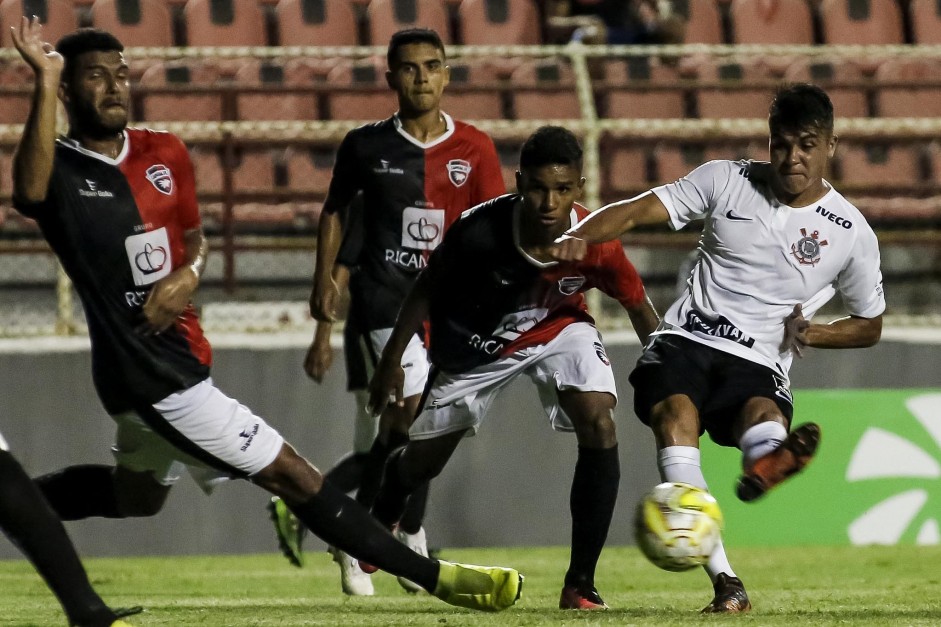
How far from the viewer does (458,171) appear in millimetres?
7195

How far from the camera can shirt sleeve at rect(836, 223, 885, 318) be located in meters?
5.87

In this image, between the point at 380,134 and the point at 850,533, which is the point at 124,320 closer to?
the point at 380,134

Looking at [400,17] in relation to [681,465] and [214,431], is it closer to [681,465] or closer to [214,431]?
[681,465]

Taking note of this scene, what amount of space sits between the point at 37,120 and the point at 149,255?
77cm

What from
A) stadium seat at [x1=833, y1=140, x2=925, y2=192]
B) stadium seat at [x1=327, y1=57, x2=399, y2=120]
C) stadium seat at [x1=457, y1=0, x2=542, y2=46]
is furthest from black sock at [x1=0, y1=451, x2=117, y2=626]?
stadium seat at [x1=457, y1=0, x2=542, y2=46]

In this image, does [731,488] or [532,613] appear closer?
[532,613]

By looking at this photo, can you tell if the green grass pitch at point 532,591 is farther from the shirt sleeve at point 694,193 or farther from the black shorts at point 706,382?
the shirt sleeve at point 694,193

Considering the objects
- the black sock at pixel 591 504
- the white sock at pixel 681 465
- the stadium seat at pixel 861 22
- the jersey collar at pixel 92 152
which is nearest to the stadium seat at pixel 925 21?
the stadium seat at pixel 861 22

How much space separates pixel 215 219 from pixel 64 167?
17.1 ft

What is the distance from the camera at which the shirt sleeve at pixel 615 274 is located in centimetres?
600

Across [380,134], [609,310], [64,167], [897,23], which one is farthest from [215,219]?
[897,23]

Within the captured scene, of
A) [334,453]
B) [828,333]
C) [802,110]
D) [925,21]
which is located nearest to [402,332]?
[828,333]

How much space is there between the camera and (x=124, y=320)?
5.17 meters

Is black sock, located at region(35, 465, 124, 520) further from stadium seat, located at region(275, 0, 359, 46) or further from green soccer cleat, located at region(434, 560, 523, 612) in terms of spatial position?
stadium seat, located at region(275, 0, 359, 46)
